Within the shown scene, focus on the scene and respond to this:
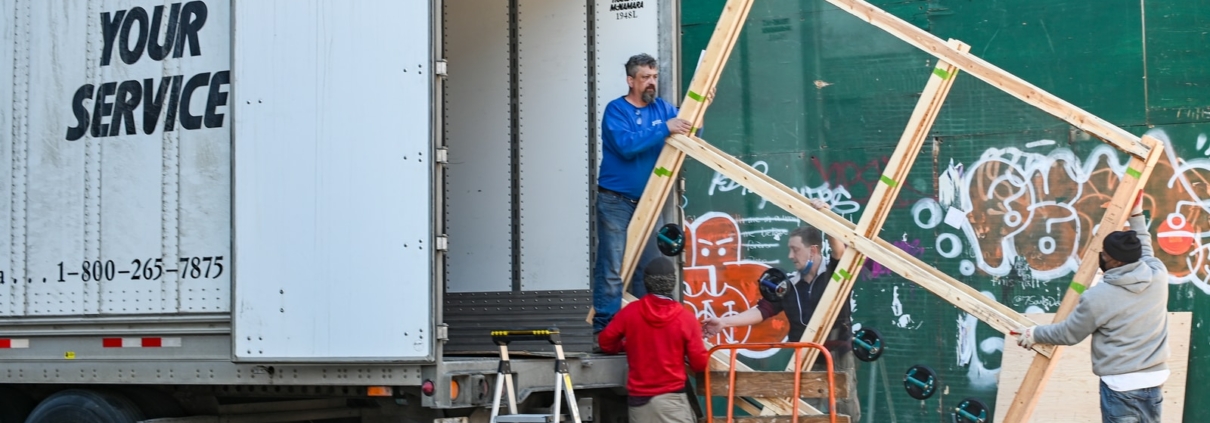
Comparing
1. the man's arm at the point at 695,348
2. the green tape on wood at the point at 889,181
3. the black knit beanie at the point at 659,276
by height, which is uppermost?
the green tape on wood at the point at 889,181

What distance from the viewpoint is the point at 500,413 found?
20.0 ft

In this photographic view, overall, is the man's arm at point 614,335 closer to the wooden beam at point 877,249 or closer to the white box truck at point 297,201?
the white box truck at point 297,201

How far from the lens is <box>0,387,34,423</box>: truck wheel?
7301 millimetres

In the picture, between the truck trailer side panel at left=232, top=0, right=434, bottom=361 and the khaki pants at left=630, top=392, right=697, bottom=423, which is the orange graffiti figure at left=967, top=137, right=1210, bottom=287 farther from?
the truck trailer side panel at left=232, top=0, right=434, bottom=361

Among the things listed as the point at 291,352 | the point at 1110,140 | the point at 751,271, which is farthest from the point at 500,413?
the point at 751,271

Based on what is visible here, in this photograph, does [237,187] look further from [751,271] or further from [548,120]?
[751,271]

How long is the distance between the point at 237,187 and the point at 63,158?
54.0 inches

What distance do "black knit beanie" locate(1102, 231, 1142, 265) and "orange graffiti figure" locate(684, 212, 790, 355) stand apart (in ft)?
13.7

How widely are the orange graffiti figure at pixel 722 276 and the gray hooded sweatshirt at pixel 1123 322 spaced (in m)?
3.97

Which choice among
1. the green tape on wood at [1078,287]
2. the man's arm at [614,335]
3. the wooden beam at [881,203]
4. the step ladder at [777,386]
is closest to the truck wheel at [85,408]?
the man's arm at [614,335]

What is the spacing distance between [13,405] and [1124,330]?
5.92 meters

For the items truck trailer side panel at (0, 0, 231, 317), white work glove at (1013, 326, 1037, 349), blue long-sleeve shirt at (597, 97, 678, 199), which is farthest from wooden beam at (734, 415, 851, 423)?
truck trailer side panel at (0, 0, 231, 317)

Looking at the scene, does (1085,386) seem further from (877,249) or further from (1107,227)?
(877,249)

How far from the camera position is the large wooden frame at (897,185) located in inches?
254
